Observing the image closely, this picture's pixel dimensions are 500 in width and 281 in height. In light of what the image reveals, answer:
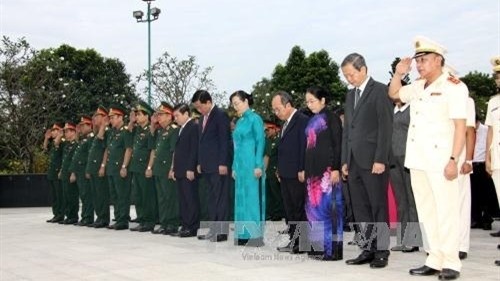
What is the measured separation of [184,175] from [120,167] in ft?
5.95

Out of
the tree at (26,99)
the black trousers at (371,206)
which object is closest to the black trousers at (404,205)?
the black trousers at (371,206)

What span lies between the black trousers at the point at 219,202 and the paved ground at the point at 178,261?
0.32 metres

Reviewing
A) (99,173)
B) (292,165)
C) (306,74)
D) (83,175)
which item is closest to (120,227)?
(99,173)

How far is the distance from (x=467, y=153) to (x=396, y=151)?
100 cm

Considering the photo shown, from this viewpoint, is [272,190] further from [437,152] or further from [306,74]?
[306,74]

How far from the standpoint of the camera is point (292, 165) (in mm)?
6320

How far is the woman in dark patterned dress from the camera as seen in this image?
5.62 metres

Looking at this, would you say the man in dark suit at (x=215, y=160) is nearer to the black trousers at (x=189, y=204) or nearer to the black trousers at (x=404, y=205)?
the black trousers at (x=189, y=204)

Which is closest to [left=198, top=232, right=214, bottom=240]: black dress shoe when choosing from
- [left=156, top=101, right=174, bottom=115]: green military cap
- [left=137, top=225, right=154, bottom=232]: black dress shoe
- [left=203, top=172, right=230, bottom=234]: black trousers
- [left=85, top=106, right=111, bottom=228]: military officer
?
[left=203, top=172, right=230, bottom=234]: black trousers

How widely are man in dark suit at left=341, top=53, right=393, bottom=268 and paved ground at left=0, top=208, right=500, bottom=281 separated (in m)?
0.26

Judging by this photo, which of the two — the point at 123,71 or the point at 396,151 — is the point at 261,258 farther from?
the point at 123,71

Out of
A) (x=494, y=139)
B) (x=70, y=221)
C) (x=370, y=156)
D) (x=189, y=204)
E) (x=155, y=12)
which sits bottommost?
(x=70, y=221)

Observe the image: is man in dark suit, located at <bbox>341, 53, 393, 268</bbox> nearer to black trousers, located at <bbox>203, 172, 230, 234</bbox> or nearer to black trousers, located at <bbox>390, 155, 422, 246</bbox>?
black trousers, located at <bbox>390, 155, 422, 246</bbox>

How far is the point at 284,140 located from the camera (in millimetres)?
6488
